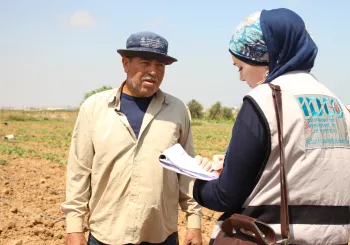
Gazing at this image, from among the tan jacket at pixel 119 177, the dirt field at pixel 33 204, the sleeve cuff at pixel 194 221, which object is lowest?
the dirt field at pixel 33 204

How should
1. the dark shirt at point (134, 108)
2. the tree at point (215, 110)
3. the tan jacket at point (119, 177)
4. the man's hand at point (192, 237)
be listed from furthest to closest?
the tree at point (215, 110)
the man's hand at point (192, 237)
the dark shirt at point (134, 108)
the tan jacket at point (119, 177)

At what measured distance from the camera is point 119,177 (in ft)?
10.1

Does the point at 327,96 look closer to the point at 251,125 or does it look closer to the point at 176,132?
the point at 251,125

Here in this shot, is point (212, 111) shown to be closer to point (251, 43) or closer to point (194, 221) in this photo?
point (194, 221)

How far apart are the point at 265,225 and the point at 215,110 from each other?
220 feet

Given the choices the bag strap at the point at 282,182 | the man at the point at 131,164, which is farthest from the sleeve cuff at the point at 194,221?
the bag strap at the point at 282,182

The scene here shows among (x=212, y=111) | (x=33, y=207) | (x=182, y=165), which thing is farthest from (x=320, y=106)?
(x=212, y=111)

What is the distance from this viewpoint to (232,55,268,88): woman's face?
6.73 feet

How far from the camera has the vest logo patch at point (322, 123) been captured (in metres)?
1.85

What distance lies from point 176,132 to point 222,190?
139 centimetres

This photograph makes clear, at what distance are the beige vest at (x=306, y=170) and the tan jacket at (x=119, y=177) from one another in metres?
1.28

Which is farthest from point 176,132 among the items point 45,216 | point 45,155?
point 45,155

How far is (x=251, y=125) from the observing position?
1.82m

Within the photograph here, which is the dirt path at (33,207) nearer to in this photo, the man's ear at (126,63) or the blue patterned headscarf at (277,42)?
the man's ear at (126,63)
